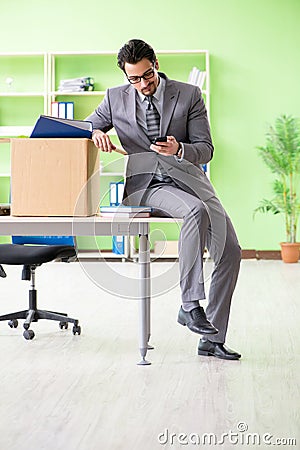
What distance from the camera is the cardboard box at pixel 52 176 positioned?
3.11 meters

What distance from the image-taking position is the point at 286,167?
6840 millimetres

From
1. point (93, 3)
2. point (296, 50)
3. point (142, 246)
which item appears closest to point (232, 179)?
point (296, 50)

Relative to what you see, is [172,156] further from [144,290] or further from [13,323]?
[13,323]

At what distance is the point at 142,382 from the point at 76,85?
4.53 metres

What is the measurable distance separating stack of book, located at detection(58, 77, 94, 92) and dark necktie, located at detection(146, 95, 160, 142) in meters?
3.76

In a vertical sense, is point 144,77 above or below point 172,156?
above

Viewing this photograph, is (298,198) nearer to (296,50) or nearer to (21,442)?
(296,50)

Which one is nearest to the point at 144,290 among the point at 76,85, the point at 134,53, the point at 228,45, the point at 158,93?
the point at 158,93

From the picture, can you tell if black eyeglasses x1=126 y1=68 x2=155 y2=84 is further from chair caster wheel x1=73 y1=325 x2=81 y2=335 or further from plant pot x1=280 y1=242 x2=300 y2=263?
plant pot x1=280 y1=242 x2=300 y2=263

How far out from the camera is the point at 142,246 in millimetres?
3186

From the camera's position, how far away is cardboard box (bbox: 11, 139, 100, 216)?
122 inches

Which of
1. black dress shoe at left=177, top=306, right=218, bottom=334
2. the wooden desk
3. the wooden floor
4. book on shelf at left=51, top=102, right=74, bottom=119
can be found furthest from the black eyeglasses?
book on shelf at left=51, top=102, right=74, bottom=119

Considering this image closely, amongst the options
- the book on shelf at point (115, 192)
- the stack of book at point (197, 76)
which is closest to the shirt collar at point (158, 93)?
the book on shelf at point (115, 192)

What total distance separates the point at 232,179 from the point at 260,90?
86 cm
